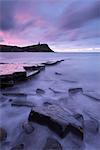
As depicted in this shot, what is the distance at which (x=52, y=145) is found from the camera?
2.26 metres

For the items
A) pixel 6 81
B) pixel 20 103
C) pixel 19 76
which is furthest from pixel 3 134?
pixel 19 76

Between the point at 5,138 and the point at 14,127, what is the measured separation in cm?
38

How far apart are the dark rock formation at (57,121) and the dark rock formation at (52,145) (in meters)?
0.14

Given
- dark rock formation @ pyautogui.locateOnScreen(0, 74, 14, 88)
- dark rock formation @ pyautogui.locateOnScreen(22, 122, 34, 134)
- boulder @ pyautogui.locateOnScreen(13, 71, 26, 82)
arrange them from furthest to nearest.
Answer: boulder @ pyautogui.locateOnScreen(13, 71, 26, 82) → dark rock formation @ pyautogui.locateOnScreen(0, 74, 14, 88) → dark rock formation @ pyautogui.locateOnScreen(22, 122, 34, 134)

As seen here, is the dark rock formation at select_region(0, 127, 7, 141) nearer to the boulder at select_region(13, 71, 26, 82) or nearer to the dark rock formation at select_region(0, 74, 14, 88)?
the dark rock formation at select_region(0, 74, 14, 88)

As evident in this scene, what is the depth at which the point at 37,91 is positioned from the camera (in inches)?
200

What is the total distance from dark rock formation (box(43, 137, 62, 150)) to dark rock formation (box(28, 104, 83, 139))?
5.6 inches

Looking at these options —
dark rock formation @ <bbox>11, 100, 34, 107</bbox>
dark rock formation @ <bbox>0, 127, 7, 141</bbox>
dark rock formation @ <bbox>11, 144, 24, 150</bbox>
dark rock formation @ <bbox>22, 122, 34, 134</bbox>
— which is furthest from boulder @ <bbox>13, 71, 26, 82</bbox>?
dark rock formation @ <bbox>11, 144, 24, 150</bbox>

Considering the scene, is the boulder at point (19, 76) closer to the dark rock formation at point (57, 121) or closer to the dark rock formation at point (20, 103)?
the dark rock formation at point (20, 103)

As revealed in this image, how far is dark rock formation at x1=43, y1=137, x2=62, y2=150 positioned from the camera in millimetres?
2199

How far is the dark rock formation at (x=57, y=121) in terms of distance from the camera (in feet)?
8.04

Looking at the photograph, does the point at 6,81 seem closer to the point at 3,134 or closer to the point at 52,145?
the point at 3,134

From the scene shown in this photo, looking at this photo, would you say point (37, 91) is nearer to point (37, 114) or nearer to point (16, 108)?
point (16, 108)

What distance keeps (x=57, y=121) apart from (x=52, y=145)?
353mm
